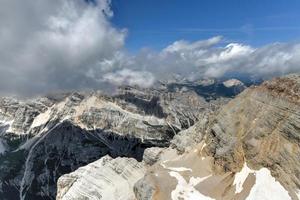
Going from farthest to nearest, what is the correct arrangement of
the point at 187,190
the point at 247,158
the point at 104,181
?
the point at 104,181 < the point at 247,158 < the point at 187,190

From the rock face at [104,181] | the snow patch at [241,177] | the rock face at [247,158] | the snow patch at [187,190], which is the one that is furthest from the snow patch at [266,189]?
the rock face at [104,181]

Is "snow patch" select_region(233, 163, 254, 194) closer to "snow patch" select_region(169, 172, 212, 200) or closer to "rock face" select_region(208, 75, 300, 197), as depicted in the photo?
"rock face" select_region(208, 75, 300, 197)

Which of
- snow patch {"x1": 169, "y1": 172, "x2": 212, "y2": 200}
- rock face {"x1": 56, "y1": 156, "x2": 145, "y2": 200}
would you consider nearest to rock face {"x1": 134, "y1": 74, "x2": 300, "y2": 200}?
snow patch {"x1": 169, "y1": 172, "x2": 212, "y2": 200}

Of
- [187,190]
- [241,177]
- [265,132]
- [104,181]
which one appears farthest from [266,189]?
[104,181]

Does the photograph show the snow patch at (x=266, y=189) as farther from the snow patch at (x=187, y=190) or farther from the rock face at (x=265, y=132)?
the snow patch at (x=187, y=190)

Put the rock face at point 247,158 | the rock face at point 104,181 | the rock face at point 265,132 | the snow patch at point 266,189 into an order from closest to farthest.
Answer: the snow patch at point 266,189 < the rock face at point 247,158 < the rock face at point 265,132 < the rock face at point 104,181

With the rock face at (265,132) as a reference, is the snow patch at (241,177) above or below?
below

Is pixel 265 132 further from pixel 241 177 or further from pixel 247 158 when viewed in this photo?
pixel 241 177

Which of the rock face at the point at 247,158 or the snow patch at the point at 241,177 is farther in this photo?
the snow patch at the point at 241,177
